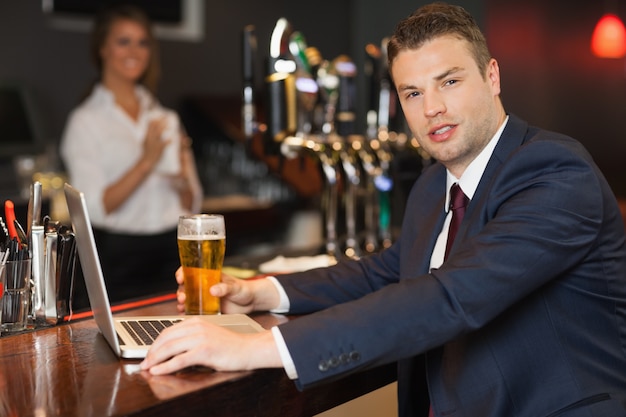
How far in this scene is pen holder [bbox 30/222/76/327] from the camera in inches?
66.5

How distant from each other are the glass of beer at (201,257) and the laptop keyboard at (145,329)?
0.09m

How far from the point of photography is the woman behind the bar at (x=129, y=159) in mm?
3641

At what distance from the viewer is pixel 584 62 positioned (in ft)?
17.1

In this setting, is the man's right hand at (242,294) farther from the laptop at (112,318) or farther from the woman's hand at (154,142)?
the woman's hand at (154,142)

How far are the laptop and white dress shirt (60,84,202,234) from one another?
1998 mm

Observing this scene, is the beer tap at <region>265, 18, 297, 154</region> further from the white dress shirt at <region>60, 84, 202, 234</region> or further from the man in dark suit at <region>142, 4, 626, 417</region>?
the white dress shirt at <region>60, 84, 202, 234</region>

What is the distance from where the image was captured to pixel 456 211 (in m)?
1.79

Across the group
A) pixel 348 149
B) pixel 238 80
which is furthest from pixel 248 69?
pixel 238 80

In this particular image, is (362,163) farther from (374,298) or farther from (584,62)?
(584,62)

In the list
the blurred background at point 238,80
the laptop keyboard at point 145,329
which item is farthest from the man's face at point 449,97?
the blurred background at point 238,80

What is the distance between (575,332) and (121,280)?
261 cm

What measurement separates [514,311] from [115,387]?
0.75 m

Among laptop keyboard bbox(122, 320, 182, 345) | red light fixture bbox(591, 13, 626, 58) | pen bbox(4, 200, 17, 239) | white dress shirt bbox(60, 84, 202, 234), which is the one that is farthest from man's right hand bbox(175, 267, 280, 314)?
red light fixture bbox(591, 13, 626, 58)

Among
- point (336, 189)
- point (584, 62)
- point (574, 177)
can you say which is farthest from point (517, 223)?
point (584, 62)
